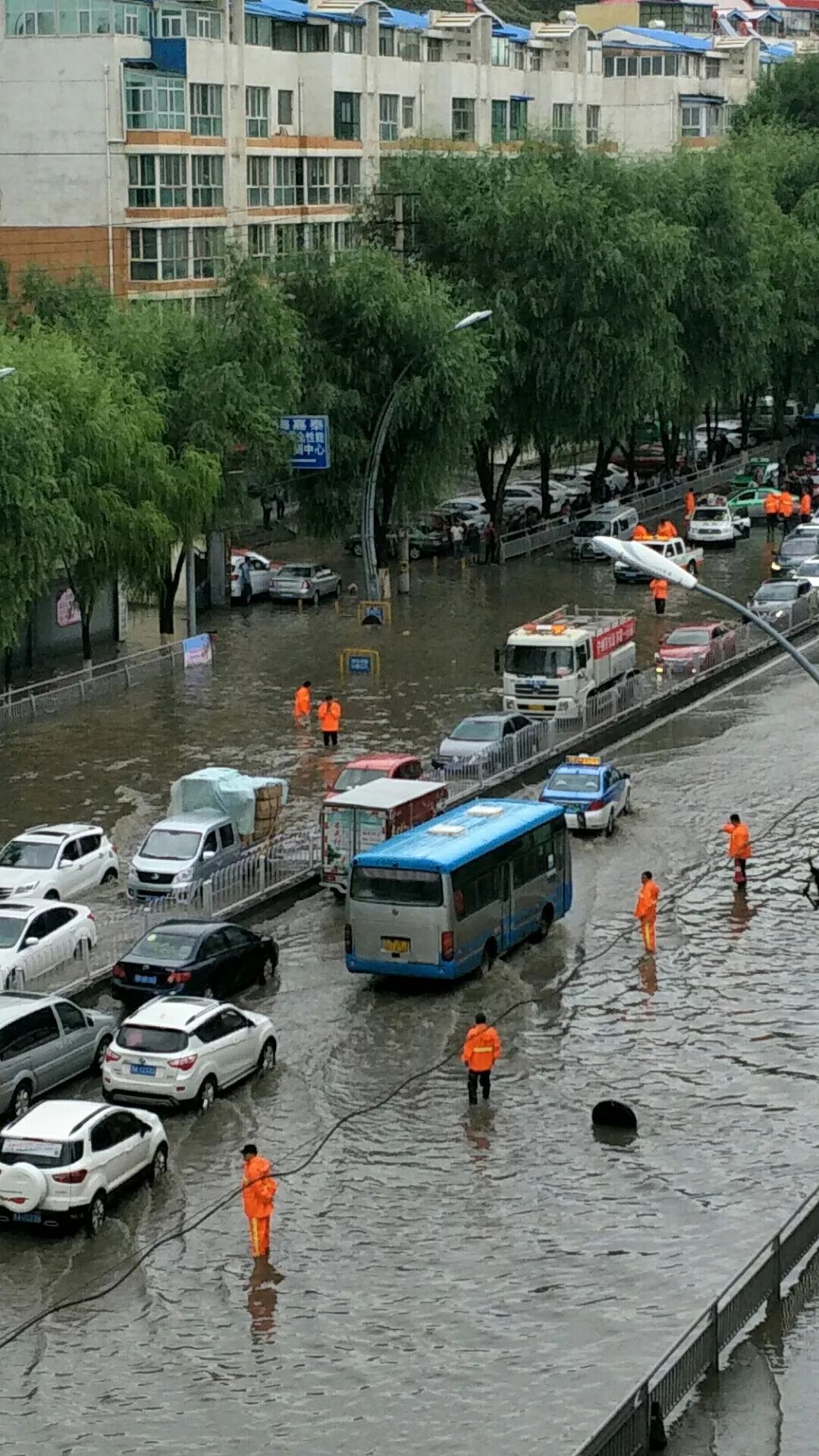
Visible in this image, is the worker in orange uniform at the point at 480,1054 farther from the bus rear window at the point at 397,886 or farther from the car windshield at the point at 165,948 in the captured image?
the car windshield at the point at 165,948

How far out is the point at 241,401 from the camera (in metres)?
57.4

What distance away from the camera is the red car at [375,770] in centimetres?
4028

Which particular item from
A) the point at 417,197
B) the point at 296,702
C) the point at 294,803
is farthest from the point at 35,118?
the point at 294,803

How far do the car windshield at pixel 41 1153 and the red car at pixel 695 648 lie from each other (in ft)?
104

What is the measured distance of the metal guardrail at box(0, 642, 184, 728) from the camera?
4888 cm

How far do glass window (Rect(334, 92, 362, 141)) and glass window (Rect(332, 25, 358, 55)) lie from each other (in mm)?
1486

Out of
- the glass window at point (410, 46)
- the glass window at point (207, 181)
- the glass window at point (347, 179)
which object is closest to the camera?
the glass window at point (207, 181)

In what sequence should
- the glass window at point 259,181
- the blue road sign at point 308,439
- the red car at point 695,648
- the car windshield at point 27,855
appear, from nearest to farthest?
the car windshield at point 27,855 < the red car at point 695,648 < the blue road sign at point 308,439 < the glass window at point 259,181

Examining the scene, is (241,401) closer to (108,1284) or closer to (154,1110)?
(154,1110)

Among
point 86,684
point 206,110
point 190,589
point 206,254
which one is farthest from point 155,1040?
point 206,110

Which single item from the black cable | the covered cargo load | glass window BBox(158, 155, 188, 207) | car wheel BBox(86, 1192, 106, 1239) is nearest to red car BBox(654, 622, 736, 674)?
the black cable

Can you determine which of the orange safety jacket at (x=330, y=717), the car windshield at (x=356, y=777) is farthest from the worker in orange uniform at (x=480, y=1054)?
the orange safety jacket at (x=330, y=717)

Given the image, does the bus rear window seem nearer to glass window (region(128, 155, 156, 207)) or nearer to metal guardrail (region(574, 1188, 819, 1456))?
metal guardrail (region(574, 1188, 819, 1456))

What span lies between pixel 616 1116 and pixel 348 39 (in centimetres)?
6386
